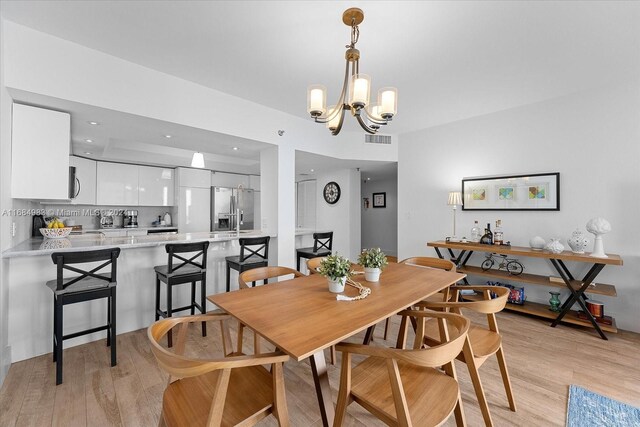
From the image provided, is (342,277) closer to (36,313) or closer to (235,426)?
(235,426)

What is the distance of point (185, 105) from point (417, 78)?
2.44 metres

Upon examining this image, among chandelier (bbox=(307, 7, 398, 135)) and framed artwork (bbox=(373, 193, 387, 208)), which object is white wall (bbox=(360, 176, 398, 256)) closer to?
framed artwork (bbox=(373, 193, 387, 208))

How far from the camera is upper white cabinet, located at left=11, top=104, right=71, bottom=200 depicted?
2.26 m

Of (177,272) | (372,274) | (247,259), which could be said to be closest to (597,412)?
(372,274)

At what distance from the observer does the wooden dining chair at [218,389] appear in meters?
1.00

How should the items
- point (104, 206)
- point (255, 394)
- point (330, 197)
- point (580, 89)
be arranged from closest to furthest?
point (255, 394), point (580, 89), point (104, 206), point (330, 197)

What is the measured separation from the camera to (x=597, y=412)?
175 cm

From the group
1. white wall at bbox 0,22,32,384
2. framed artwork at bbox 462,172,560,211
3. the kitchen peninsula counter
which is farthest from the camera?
framed artwork at bbox 462,172,560,211

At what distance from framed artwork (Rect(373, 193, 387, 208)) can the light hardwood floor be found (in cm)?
531

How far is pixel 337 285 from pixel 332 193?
446cm

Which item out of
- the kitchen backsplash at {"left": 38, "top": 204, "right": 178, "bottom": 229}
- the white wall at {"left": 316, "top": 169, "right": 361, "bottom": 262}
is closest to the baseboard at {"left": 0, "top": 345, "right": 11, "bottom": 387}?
the kitchen backsplash at {"left": 38, "top": 204, "right": 178, "bottom": 229}

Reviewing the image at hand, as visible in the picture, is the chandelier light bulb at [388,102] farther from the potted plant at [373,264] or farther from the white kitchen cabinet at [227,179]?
the white kitchen cabinet at [227,179]

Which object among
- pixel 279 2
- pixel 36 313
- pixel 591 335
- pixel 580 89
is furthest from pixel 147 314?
pixel 580 89

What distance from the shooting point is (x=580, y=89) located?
311 centimetres
